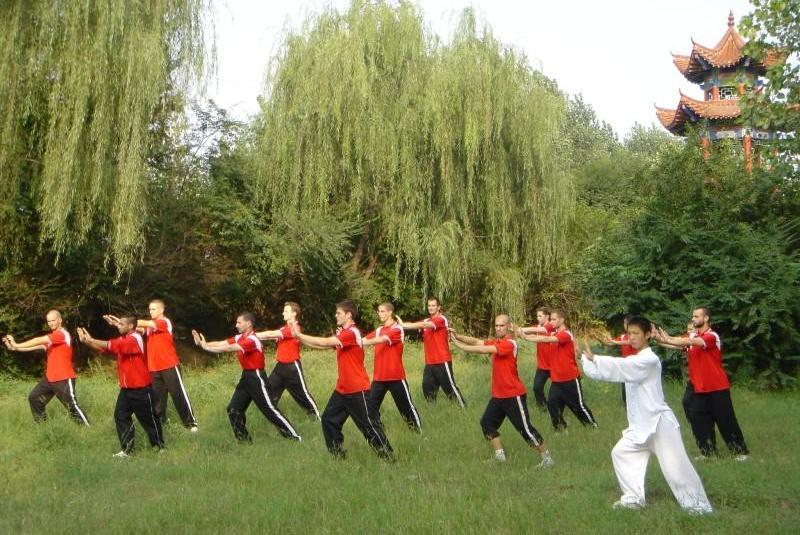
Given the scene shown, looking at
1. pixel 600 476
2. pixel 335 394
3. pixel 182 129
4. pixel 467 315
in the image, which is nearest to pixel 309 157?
pixel 182 129

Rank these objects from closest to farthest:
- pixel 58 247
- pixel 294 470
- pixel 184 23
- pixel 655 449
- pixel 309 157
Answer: pixel 655 449 → pixel 294 470 → pixel 58 247 → pixel 184 23 → pixel 309 157

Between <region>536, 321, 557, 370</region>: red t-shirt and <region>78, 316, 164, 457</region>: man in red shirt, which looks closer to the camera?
<region>78, 316, 164, 457</region>: man in red shirt

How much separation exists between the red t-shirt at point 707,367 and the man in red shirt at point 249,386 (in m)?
4.53

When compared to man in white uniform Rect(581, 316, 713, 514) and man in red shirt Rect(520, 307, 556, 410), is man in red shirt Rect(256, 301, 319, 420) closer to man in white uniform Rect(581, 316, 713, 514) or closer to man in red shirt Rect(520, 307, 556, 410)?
man in red shirt Rect(520, 307, 556, 410)

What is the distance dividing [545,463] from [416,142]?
1189 cm

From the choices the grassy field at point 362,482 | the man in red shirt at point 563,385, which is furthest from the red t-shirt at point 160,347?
the man in red shirt at point 563,385

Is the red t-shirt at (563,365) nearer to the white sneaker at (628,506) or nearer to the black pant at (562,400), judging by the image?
the black pant at (562,400)

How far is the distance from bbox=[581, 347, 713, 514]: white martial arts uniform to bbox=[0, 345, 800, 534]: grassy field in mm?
213

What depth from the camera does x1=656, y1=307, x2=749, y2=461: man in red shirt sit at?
8.34 metres

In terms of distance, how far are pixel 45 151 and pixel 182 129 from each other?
2553 mm

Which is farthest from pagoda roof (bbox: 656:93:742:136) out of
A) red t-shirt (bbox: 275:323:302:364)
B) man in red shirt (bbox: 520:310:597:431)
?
red t-shirt (bbox: 275:323:302:364)

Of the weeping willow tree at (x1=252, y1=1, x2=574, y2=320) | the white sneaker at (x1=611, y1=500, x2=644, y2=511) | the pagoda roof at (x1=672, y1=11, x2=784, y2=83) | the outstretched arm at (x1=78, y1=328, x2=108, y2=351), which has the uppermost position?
the pagoda roof at (x1=672, y1=11, x2=784, y2=83)

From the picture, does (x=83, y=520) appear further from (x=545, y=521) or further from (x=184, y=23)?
(x=184, y=23)

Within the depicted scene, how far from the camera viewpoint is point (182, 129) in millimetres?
15555
